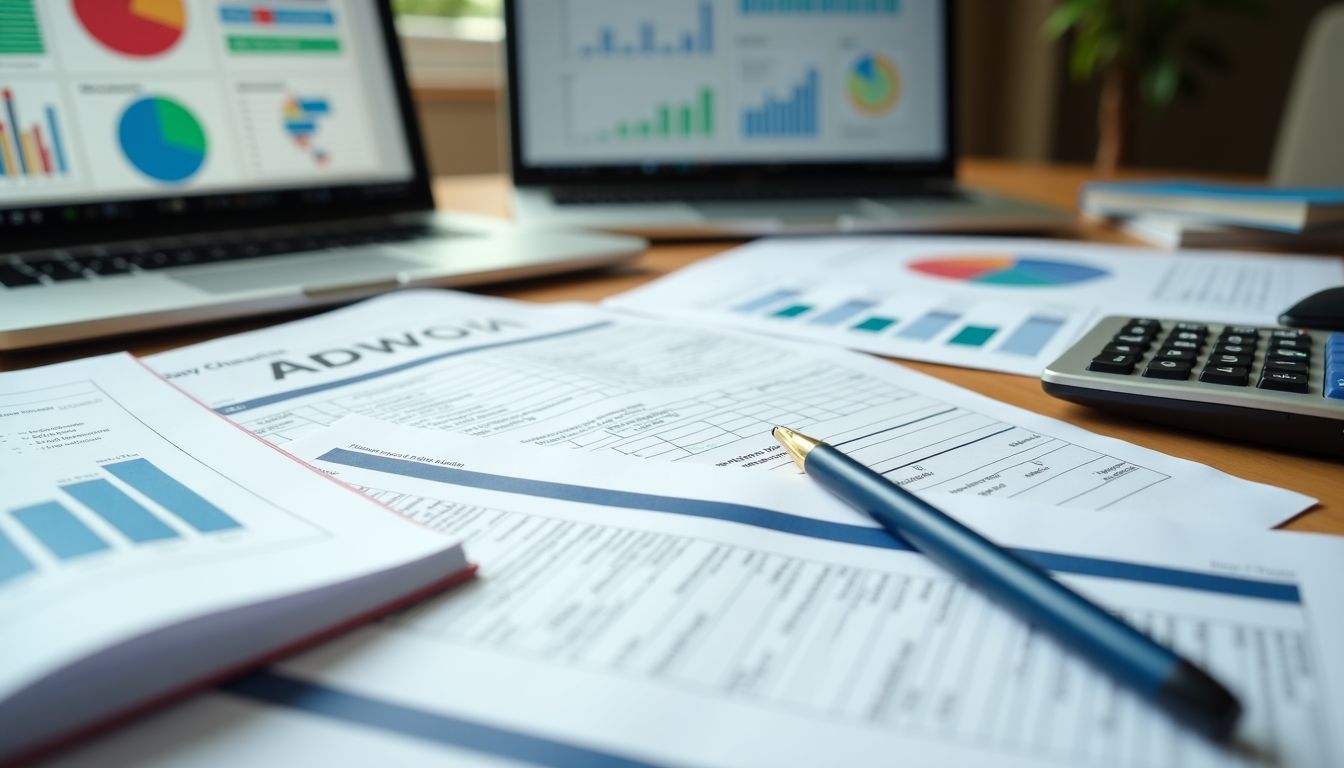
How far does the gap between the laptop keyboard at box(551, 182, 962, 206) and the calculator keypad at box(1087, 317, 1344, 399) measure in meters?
0.52

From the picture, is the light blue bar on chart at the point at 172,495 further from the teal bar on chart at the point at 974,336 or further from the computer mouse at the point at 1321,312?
the computer mouse at the point at 1321,312

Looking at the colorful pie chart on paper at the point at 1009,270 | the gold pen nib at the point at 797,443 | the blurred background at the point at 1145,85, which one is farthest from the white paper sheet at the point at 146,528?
the blurred background at the point at 1145,85

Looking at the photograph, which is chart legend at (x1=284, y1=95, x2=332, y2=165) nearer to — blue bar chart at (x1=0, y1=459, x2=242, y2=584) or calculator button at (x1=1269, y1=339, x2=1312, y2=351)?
blue bar chart at (x1=0, y1=459, x2=242, y2=584)

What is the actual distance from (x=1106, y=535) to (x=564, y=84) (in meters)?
0.84

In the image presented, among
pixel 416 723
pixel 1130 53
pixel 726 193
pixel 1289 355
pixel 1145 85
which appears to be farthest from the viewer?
pixel 1145 85

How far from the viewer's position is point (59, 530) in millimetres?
281

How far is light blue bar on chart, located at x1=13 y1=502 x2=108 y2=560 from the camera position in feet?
0.88

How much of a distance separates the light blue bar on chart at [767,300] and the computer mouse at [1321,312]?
316 millimetres

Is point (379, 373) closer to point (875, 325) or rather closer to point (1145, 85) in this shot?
point (875, 325)

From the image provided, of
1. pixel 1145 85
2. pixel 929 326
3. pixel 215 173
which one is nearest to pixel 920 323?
pixel 929 326

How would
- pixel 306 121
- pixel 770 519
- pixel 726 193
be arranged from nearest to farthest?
pixel 770 519
pixel 306 121
pixel 726 193

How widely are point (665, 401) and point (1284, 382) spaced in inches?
11.2

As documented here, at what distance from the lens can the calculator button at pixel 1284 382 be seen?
40 centimetres

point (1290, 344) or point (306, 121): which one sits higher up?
point (306, 121)
